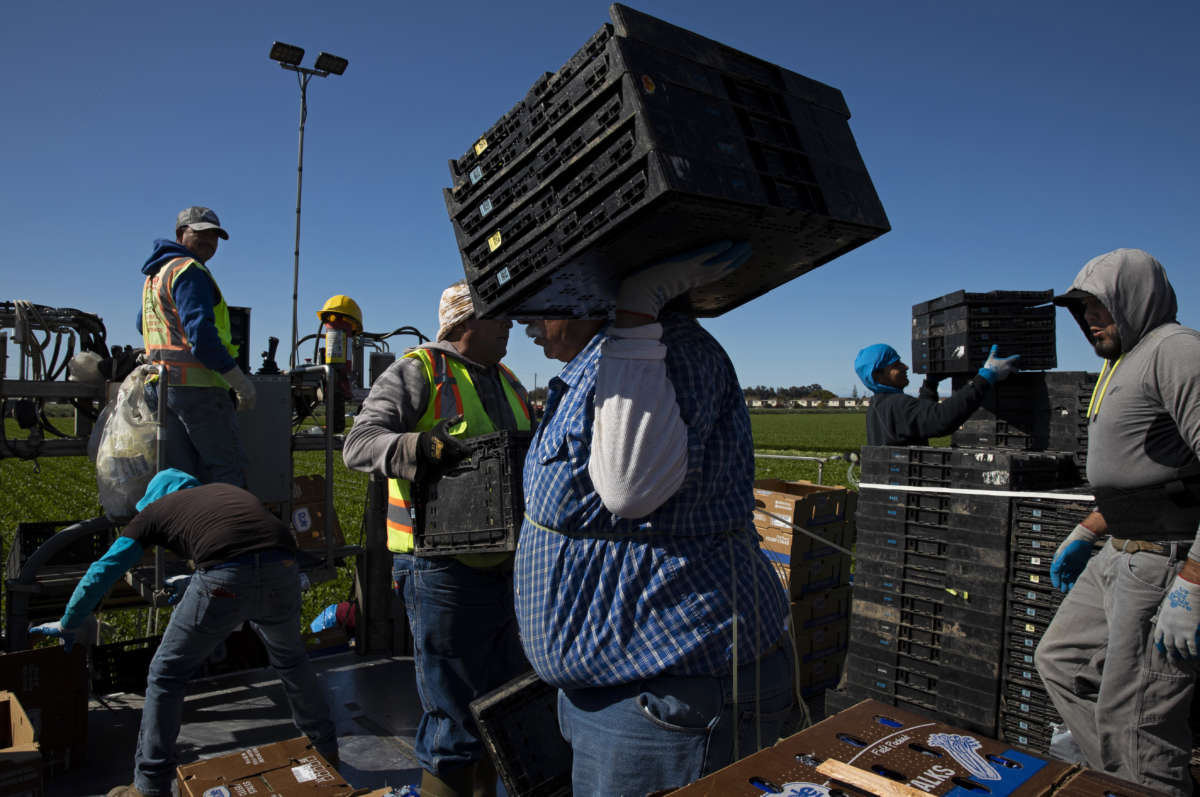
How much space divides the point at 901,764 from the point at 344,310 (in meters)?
5.49

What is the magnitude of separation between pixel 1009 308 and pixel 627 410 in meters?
4.67

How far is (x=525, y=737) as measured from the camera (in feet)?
7.57

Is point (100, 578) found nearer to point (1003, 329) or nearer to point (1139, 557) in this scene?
point (1139, 557)

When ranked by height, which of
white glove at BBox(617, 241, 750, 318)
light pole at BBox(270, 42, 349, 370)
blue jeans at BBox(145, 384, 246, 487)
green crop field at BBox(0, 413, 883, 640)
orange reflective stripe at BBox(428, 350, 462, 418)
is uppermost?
light pole at BBox(270, 42, 349, 370)

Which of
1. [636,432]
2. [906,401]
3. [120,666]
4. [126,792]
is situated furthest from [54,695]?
[906,401]

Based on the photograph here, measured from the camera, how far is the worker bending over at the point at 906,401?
4.82 meters

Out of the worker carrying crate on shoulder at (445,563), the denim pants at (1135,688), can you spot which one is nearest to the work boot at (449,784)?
the worker carrying crate on shoulder at (445,563)

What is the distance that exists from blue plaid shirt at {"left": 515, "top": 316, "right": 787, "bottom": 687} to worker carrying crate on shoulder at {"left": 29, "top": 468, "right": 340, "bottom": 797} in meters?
→ 2.10

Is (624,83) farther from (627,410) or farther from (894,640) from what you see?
(894,640)

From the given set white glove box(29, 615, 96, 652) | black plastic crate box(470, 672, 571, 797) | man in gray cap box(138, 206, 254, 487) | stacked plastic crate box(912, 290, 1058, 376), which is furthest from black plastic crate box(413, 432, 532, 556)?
stacked plastic crate box(912, 290, 1058, 376)

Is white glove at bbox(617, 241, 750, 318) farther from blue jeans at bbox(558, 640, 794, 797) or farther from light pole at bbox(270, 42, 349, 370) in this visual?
light pole at bbox(270, 42, 349, 370)

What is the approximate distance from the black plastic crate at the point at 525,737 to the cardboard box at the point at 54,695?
108 inches

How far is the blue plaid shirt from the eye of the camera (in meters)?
1.64

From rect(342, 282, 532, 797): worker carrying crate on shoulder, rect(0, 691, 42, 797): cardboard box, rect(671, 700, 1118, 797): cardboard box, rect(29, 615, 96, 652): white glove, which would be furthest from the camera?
rect(29, 615, 96, 652): white glove
